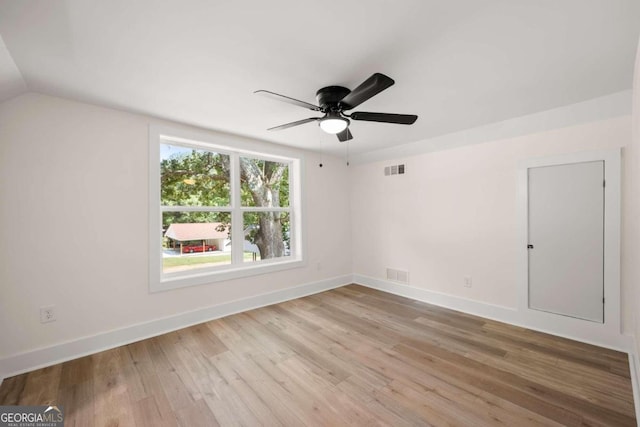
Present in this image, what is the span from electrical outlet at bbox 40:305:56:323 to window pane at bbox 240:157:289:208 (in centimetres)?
219

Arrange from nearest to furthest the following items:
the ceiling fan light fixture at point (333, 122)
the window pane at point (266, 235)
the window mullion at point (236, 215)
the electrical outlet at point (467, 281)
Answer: the ceiling fan light fixture at point (333, 122)
the electrical outlet at point (467, 281)
the window mullion at point (236, 215)
the window pane at point (266, 235)

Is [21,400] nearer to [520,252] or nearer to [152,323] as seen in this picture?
[152,323]

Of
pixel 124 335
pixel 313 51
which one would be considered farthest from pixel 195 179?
pixel 313 51

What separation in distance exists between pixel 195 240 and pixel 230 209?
1.98ft

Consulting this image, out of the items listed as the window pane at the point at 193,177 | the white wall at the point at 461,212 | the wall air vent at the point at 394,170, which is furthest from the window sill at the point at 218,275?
the wall air vent at the point at 394,170

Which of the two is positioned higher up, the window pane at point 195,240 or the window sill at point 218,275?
the window pane at point 195,240

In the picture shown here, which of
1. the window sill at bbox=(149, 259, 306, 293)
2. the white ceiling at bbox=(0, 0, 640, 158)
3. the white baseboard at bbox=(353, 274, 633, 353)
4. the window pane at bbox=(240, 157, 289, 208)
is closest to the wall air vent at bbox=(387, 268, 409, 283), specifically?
the white baseboard at bbox=(353, 274, 633, 353)

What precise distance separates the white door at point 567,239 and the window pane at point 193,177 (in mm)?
3829

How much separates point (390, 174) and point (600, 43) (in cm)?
280

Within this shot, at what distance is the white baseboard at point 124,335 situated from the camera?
218 cm

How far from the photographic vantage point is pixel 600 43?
1678mm

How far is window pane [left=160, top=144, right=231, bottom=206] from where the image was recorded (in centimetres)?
316

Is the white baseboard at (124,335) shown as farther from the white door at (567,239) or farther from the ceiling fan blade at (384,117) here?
the white door at (567,239)

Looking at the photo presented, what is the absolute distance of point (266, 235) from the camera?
161 inches
